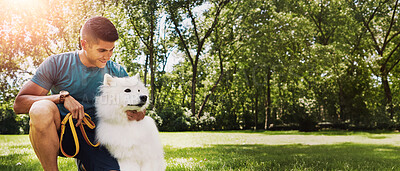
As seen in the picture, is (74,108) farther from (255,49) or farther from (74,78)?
(255,49)

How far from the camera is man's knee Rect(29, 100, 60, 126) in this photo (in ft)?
7.27

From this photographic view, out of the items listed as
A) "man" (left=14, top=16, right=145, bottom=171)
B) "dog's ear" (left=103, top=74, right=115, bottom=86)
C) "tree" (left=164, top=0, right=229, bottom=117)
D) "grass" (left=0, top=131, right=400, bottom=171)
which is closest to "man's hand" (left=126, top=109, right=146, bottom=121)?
"man" (left=14, top=16, right=145, bottom=171)

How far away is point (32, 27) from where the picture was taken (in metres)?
17.2

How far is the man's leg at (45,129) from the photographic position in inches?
87.8

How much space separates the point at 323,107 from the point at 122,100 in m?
19.3

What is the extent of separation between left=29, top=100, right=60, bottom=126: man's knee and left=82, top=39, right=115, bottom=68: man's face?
56 centimetres

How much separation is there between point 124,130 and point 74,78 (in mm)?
742

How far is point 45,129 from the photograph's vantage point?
229 centimetres

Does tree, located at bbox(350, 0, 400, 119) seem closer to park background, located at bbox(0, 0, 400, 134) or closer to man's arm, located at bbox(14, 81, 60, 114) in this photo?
park background, located at bbox(0, 0, 400, 134)

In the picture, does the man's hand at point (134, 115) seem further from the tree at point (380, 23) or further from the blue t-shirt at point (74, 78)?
the tree at point (380, 23)

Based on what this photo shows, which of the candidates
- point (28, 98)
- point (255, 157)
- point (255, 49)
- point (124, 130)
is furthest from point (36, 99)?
point (255, 49)

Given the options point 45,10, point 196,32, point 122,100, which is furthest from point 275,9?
point 122,100

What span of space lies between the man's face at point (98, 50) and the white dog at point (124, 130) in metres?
0.29

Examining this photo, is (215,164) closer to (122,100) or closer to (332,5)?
(122,100)
